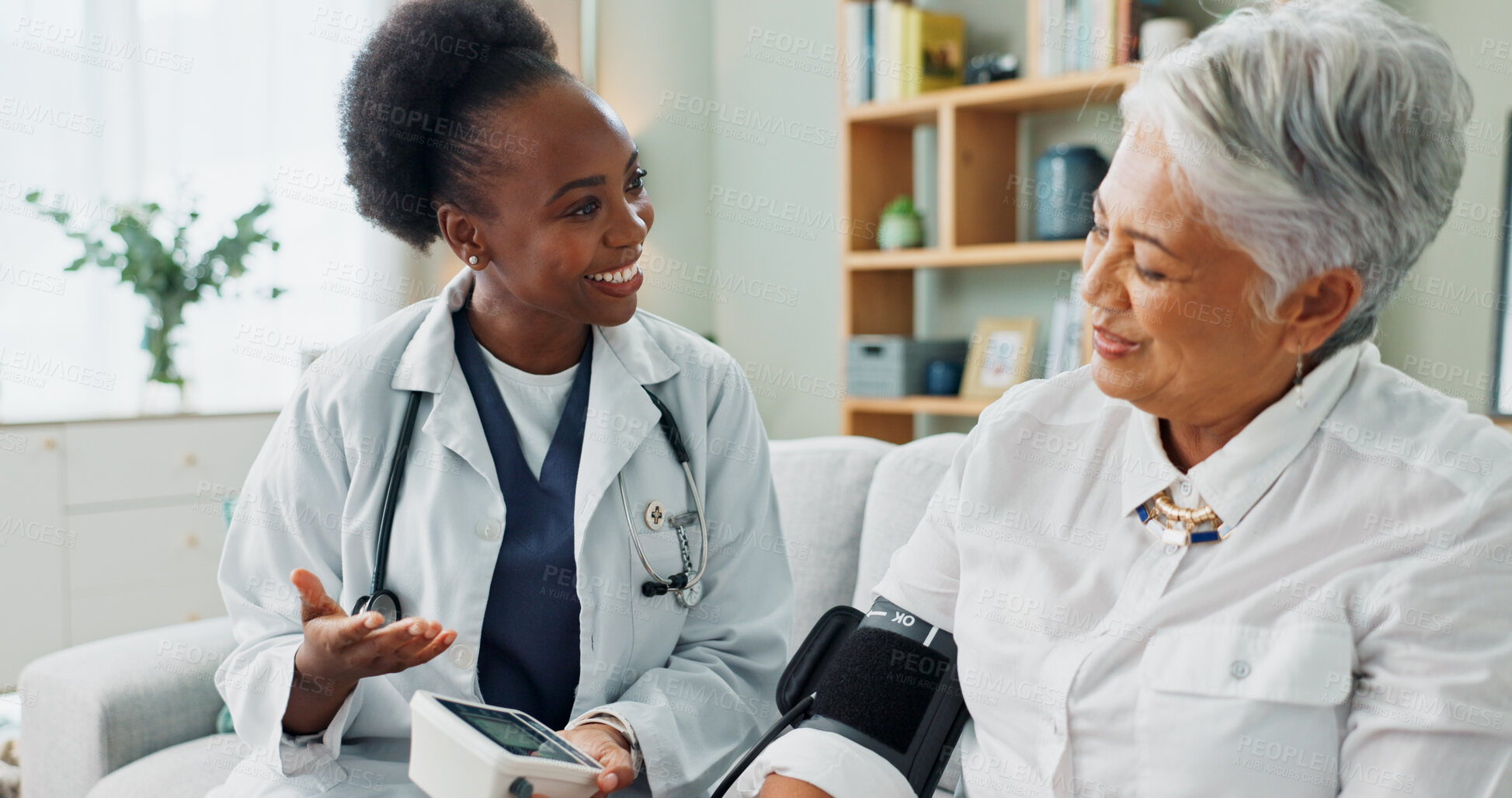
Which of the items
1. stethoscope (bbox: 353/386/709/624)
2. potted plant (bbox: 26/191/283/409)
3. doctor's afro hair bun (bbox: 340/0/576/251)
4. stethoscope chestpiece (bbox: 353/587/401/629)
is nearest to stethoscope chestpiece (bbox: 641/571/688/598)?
stethoscope (bbox: 353/386/709/624)

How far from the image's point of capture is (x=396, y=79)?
1.37 metres

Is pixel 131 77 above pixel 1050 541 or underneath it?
above

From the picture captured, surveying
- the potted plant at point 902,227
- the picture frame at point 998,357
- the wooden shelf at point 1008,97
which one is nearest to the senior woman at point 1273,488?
the wooden shelf at point 1008,97

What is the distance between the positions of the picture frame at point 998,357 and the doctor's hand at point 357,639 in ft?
8.14

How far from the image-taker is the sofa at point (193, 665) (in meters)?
1.66

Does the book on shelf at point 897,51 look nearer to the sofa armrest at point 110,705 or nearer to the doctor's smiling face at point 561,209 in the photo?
the doctor's smiling face at point 561,209

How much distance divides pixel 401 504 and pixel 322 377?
0.18 m

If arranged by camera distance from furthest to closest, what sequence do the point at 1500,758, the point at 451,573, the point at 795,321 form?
the point at 795,321 → the point at 451,573 → the point at 1500,758

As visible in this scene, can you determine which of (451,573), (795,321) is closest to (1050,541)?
(451,573)

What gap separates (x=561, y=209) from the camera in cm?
132

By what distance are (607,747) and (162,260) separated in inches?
106

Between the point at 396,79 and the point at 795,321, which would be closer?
the point at 396,79

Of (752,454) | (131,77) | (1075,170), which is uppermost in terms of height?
(131,77)

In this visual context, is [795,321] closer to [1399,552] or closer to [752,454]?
[752,454]
